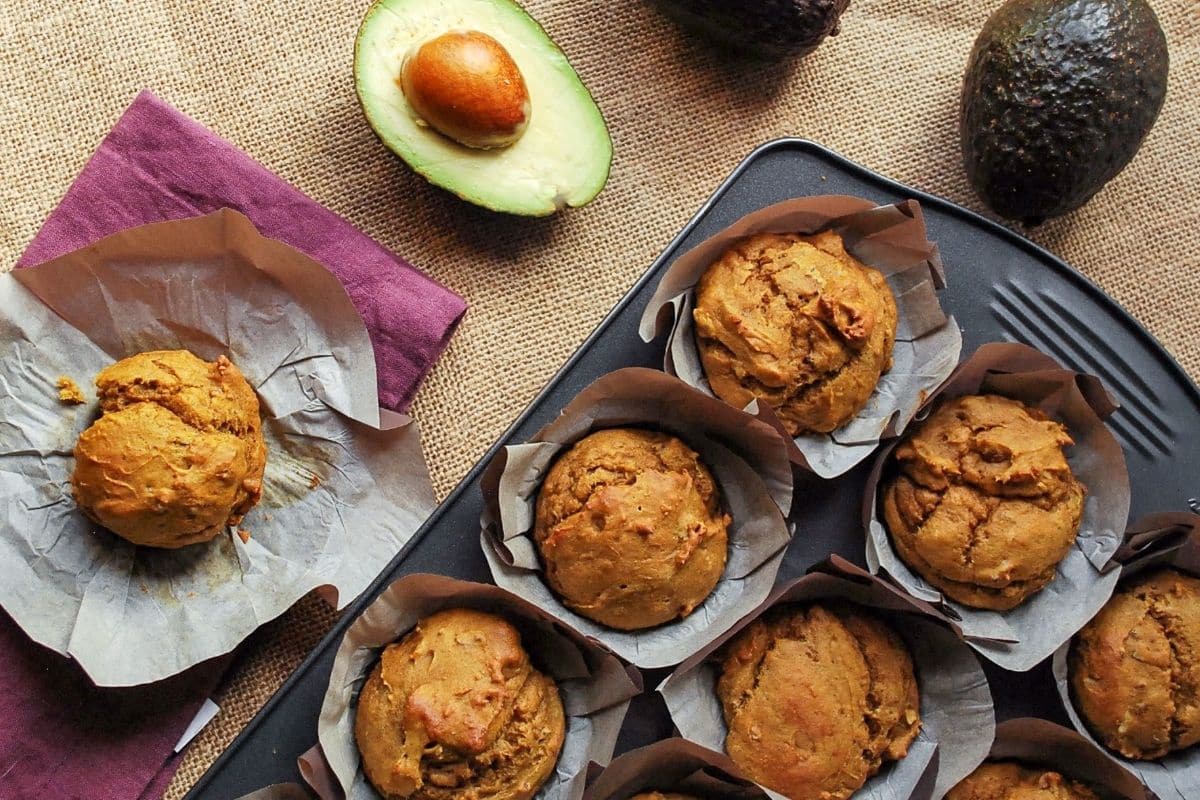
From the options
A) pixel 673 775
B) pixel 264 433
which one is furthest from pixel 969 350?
pixel 264 433

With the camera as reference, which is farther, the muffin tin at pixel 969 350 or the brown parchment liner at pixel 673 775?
the muffin tin at pixel 969 350

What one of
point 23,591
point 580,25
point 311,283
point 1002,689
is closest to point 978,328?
point 1002,689

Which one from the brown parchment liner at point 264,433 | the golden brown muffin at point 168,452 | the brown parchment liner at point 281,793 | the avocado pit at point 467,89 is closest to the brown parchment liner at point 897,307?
the avocado pit at point 467,89

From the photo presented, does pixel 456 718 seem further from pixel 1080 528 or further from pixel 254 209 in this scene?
pixel 1080 528

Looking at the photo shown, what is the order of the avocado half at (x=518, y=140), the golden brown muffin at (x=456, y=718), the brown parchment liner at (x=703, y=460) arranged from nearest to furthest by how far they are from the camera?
the golden brown muffin at (x=456, y=718)
the brown parchment liner at (x=703, y=460)
the avocado half at (x=518, y=140)

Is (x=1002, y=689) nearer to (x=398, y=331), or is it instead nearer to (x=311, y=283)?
(x=398, y=331)

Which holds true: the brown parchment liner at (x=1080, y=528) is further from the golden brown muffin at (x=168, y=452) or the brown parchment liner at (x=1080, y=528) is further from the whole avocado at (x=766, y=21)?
the golden brown muffin at (x=168, y=452)

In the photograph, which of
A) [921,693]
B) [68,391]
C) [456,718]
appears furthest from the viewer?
[921,693]
